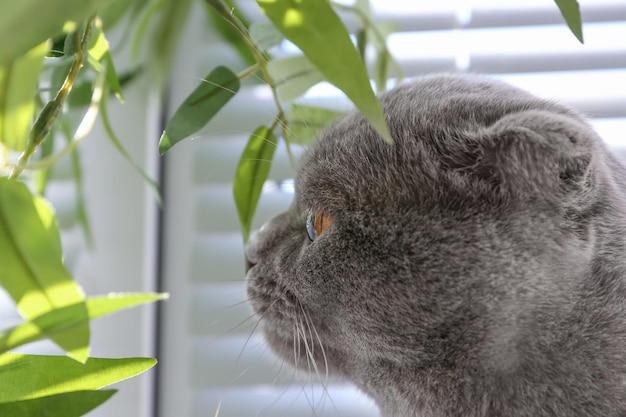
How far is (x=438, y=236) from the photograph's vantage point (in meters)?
0.67

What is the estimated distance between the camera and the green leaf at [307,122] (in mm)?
891

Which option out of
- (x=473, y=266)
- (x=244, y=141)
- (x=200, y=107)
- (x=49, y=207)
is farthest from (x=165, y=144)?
(x=244, y=141)

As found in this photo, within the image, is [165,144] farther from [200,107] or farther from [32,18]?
[32,18]

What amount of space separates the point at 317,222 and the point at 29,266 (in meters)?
0.39

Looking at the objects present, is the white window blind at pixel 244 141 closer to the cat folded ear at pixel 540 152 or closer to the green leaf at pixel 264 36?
the green leaf at pixel 264 36

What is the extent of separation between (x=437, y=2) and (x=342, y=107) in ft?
0.80

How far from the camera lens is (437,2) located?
1156 mm

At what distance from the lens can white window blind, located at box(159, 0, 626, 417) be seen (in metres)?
1.11

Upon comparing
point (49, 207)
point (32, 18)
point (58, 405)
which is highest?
point (32, 18)

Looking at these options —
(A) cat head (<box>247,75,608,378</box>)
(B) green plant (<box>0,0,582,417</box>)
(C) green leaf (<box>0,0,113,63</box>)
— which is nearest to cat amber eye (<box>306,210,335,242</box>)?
(A) cat head (<box>247,75,608,378</box>)

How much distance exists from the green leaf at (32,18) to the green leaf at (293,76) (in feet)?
1.48

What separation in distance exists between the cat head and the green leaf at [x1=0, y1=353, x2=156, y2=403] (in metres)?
0.30

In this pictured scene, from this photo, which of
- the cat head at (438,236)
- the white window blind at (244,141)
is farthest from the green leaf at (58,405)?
the white window blind at (244,141)

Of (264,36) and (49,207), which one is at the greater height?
(264,36)
